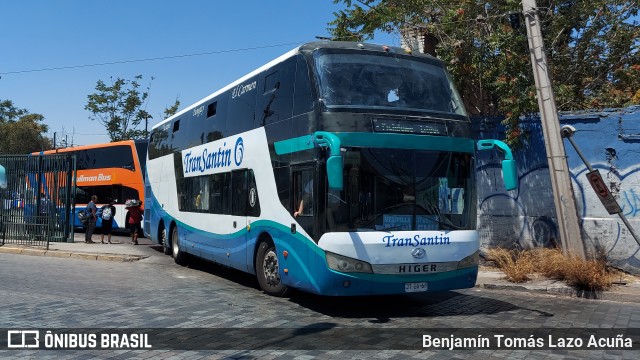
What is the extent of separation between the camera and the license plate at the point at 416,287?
7721 mm

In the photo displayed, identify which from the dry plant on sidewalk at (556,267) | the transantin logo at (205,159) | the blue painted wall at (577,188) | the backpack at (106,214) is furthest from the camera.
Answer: the backpack at (106,214)

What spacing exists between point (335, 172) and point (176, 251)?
29.2ft

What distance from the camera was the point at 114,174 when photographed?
22.7 meters

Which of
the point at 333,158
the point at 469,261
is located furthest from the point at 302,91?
the point at 469,261

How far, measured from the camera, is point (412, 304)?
9.01 m

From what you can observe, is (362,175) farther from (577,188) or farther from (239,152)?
(577,188)

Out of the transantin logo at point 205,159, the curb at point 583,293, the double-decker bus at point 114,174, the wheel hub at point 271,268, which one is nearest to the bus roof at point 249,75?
the transantin logo at point 205,159

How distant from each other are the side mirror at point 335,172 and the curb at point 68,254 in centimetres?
982

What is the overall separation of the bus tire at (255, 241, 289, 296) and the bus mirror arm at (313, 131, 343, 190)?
258 cm

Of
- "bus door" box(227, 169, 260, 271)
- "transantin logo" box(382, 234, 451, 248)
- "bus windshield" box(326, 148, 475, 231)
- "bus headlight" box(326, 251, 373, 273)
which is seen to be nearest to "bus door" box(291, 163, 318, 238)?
"bus windshield" box(326, 148, 475, 231)

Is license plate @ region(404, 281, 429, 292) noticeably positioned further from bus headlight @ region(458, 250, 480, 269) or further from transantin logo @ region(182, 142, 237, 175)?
transantin logo @ region(182, 142, 237, 175)

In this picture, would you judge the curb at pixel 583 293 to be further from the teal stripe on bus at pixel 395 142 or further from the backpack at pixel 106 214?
the backpack at pixel 106 214

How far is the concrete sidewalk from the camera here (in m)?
9.70

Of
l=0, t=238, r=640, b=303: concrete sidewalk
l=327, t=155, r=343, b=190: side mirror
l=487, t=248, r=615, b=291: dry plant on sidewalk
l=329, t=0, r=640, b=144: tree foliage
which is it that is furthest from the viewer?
l=329, t=0, r=640, b=144: tree foliage
